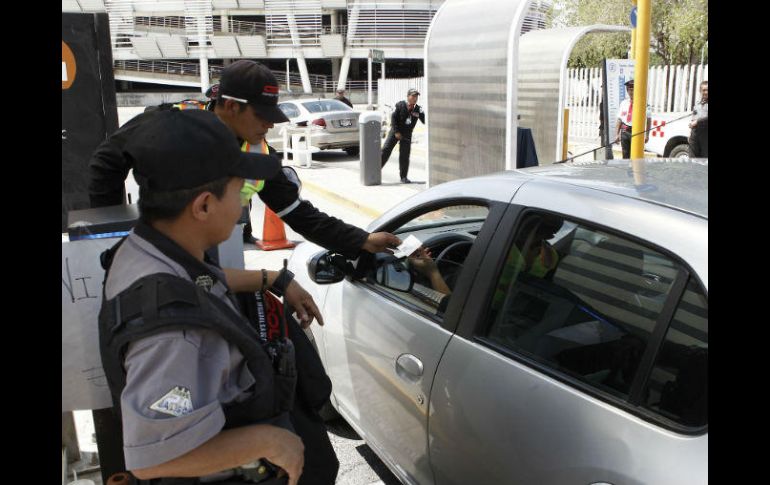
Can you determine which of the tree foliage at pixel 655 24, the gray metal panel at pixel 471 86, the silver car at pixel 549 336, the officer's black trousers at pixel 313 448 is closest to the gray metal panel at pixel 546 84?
the gray metal panel at pixel 471 86

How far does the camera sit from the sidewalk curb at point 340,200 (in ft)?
32.0

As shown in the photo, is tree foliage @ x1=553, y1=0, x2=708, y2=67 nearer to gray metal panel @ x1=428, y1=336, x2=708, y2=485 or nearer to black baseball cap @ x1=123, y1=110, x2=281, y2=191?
gray metal panel @ x1=428, y1=336, x2=708, y2=485

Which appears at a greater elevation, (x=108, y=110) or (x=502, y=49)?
(x=502, y=49)

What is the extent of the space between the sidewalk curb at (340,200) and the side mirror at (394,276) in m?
6.36

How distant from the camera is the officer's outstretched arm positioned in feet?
4.48

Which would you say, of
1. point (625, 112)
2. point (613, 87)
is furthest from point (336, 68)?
point (613, 87)

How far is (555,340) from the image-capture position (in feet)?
6.87

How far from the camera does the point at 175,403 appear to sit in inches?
51.7

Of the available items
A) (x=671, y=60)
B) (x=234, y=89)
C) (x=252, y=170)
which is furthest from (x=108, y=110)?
(x=671, y=60)

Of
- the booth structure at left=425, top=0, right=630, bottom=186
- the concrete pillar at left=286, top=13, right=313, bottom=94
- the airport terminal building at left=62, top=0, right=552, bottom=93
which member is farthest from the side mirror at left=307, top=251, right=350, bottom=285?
the concrete pillar at left=286, top=13, right=313, bottom=94

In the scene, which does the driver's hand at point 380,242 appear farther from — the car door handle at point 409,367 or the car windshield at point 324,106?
the car windshield at point 324,106

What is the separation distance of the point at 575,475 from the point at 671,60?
84.9 feet

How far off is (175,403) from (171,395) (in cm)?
2
